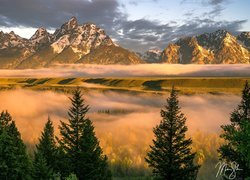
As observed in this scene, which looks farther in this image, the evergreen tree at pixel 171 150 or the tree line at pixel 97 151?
the evergreen tree at pixel 171 150

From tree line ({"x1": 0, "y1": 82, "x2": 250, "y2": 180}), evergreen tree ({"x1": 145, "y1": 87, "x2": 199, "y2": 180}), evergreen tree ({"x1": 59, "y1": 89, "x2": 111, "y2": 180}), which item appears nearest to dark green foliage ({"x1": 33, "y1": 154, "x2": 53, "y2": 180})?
tree line ({"x1": 0, "y1": 82, "x2": 250, "y2": 180})

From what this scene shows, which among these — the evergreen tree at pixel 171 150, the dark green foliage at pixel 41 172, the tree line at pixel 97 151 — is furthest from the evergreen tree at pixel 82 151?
the dark green foliage at pixel 41 172

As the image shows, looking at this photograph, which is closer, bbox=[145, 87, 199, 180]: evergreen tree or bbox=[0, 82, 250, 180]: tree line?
bbox=[0, 82, 250, 180]: tree line

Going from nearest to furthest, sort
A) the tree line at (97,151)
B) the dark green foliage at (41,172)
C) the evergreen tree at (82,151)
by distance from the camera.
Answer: the dark green foliage at (41,172) → the tree line at (97,151) → the evergreen tree at (82,151)

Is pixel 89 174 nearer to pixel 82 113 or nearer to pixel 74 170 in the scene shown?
pixel 74 170

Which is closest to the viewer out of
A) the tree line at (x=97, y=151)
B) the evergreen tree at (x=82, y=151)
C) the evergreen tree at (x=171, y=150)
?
the tree line at (x=97, y=151)

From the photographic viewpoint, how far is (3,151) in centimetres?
Result: 5250

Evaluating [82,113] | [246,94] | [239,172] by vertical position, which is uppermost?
[246,94]

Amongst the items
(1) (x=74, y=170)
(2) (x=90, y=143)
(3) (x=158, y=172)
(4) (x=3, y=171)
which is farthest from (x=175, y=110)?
(4) (x=3, y=171)

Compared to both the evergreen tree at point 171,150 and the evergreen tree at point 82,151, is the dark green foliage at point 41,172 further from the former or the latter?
the evergreen tree at point 171,150

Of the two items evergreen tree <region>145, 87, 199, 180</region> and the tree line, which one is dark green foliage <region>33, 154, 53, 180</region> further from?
evergreen tree <region>145, 87, 199, 180</region>

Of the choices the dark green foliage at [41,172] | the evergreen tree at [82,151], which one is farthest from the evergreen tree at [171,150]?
the dark green foliage at [41,172]

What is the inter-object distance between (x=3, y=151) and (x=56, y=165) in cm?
1259

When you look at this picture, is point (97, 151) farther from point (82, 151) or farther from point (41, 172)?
point (41, 172)
